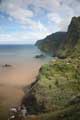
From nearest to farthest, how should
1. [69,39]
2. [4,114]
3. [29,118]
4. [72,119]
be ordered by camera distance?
[72,119], [29,118], [4,114], [69,39]

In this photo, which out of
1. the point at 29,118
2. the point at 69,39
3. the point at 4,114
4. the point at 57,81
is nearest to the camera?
the point at 29,118

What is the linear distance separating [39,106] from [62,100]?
316cm

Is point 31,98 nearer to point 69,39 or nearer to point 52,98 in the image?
point 52,98

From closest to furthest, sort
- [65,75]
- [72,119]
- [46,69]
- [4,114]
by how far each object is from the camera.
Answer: [72,119] → [4,114] → [65,75] → [46,69]

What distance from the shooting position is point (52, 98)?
104 feet

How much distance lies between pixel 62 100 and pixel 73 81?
231 inches

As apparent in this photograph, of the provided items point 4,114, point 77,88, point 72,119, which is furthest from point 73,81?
point 72,119

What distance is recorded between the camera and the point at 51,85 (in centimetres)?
3556

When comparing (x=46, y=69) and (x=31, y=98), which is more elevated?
(x=46, y=69)

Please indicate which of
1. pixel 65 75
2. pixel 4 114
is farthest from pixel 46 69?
pixel 4 114

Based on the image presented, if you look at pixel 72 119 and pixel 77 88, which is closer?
pixel 72 119

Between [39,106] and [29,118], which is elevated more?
[29,118]

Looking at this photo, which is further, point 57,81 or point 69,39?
point 69,39

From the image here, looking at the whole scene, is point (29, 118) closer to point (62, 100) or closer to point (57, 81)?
point (62, 100)
